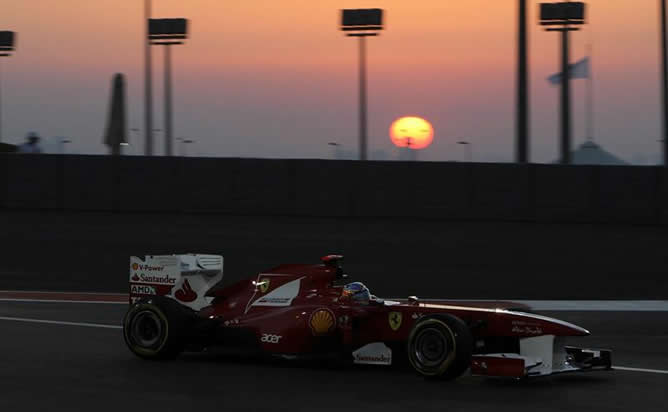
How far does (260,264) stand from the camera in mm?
19031

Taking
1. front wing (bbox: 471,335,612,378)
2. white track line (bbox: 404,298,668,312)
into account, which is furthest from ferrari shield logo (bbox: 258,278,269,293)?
white track line (bbox: 404,298,668,312)

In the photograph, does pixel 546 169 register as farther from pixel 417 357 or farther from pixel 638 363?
pixel 417 357

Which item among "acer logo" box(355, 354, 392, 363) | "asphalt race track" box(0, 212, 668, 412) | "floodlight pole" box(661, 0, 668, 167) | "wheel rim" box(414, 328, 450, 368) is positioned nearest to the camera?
"asphalt race track" box(0, 212, 668, 412)

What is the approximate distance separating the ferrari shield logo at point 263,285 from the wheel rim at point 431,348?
1778 millimetres

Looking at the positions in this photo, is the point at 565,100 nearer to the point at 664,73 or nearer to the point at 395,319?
the point at 664,73

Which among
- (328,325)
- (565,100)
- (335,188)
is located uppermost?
(565,100)

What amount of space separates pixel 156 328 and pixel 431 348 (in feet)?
8.74

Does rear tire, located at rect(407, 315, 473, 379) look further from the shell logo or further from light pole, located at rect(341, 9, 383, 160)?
light pole, located at rect(341, 9, 383, 160)

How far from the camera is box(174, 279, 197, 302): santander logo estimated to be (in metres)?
10.3

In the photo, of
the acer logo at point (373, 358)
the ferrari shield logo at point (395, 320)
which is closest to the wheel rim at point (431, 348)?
the ferrari shield logo at point (395, 320)

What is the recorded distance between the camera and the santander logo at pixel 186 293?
10281 millimetres

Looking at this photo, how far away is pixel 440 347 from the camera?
856 cm

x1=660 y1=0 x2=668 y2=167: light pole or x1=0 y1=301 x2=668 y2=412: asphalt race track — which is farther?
x1=660 y1=0 x2=668 y2=167: light pole

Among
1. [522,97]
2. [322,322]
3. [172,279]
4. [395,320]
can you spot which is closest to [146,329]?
[172,279]
